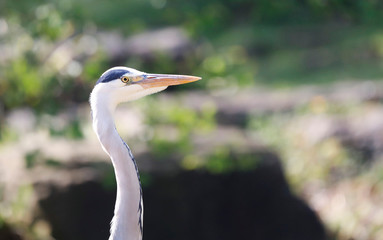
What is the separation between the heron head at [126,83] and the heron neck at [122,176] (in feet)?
0.17

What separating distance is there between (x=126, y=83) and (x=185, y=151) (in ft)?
7.14

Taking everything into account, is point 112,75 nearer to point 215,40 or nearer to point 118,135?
point 118,135

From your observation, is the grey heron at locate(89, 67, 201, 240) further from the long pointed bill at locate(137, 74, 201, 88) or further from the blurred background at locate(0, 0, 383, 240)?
the blurred background at locate(0, 0, 383, 240)

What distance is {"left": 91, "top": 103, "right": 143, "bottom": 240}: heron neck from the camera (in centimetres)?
273

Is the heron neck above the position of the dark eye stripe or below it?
below

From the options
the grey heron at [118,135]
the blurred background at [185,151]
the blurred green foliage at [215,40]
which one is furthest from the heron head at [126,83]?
the blurred green foliage at [215,40]

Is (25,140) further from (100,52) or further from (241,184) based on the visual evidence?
(241,184)

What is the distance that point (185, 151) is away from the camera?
16.2 feet

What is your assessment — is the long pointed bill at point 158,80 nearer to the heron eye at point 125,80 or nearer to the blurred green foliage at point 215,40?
the heron eye at point 125,80

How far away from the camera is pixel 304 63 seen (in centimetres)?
951

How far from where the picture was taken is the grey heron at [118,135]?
8.98ft

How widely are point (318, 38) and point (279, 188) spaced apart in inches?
226

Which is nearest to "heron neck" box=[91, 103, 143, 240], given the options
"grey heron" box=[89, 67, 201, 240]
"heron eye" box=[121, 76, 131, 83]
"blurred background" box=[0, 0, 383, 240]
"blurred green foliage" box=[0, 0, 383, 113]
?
"grey heron" box=[89, 67, 201, 240]

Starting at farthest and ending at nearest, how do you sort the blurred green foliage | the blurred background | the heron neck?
1. the blurred green foliage
2. the blurred background
3. the heron neck
